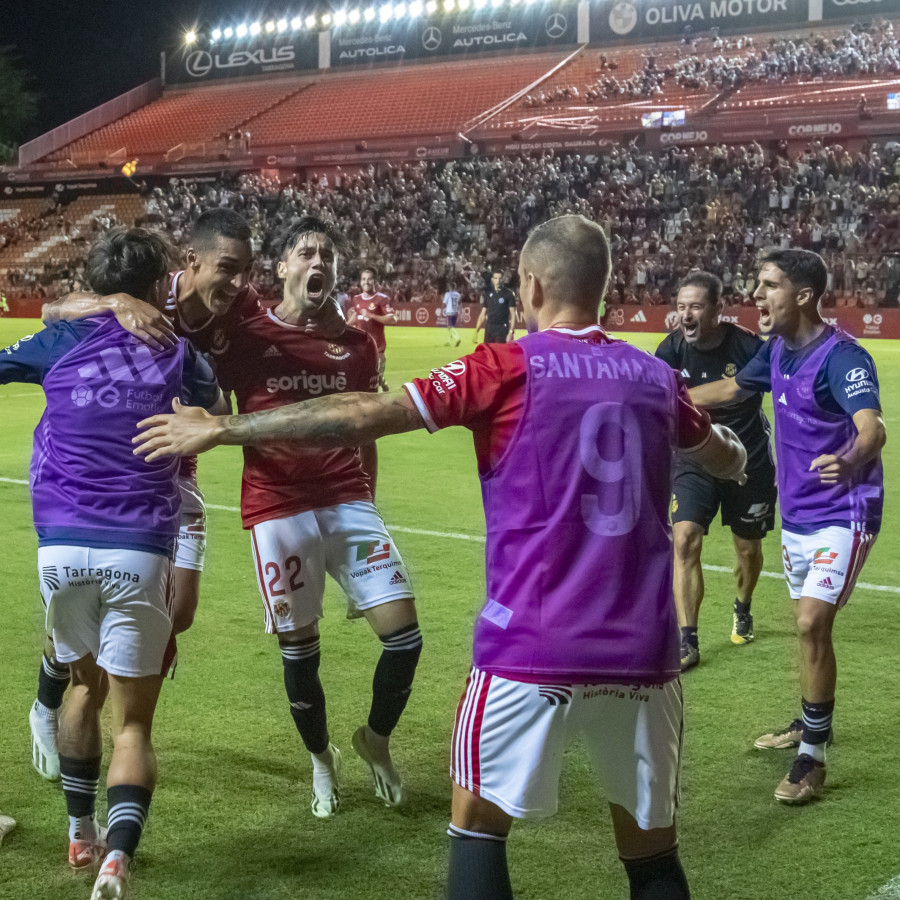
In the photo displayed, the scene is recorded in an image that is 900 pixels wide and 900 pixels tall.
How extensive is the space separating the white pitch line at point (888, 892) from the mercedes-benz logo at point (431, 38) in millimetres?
51122

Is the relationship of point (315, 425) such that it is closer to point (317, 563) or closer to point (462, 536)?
point (317, 563)

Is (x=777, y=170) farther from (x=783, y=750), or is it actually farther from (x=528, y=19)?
(x=783, y=750)

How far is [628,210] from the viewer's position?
35.4 metres

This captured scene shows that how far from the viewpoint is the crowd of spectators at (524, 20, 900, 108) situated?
3712cm

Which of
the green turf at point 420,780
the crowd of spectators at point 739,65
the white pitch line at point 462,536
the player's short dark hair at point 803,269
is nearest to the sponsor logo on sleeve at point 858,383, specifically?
the player's short dark hair at point 803,269

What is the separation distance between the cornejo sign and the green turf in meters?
40.0

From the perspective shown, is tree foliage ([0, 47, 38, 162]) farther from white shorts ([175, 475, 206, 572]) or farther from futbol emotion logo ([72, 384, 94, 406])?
futbol emotion logo ([72, 384, 94, 406])

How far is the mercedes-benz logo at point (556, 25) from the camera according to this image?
48.0m

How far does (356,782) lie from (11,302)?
129ft

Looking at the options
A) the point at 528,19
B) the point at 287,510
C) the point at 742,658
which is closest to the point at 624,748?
the point at 287,510

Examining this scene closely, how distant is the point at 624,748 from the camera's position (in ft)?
9.00

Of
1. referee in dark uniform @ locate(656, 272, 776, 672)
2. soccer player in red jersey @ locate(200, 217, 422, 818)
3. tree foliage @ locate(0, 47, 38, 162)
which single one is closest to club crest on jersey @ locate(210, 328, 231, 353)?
soccer player in red jersey @ locate(200, 217, 422, 818)

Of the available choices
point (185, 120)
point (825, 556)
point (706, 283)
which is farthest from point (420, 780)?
point (185, 120)

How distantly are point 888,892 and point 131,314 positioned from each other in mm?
2992
